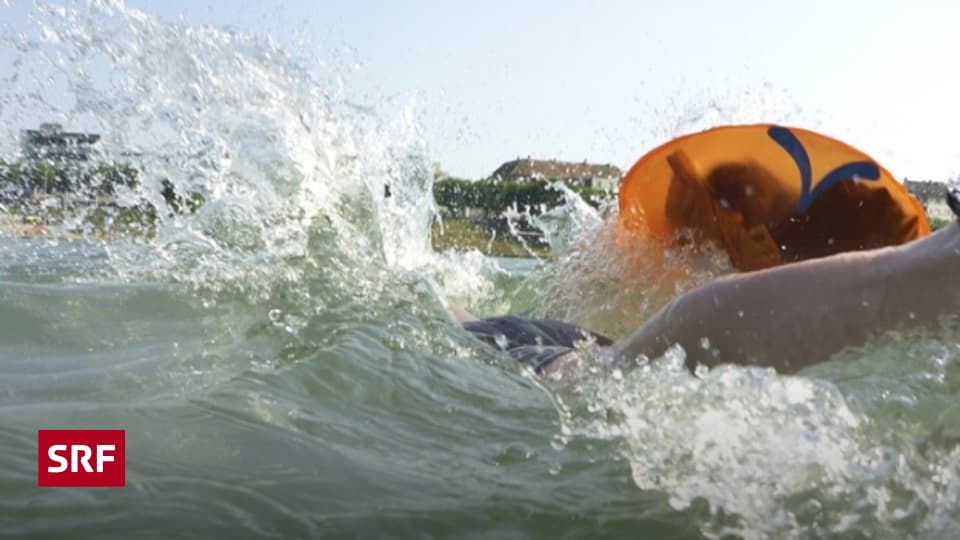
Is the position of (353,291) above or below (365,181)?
below

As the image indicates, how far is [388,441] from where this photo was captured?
8.31 ft

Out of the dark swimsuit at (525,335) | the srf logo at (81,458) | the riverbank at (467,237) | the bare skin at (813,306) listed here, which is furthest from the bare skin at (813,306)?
the riverbank at (467,237)

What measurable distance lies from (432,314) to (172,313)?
38.8 inches

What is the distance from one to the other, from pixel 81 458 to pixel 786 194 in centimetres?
245

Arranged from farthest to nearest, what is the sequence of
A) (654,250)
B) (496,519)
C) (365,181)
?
(365,181), (654,250), (496,519)

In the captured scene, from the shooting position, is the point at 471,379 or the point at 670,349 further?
the point at 471,379

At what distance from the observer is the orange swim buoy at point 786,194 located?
346 cm

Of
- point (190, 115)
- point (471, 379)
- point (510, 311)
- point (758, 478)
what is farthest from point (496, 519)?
point (510, 311)

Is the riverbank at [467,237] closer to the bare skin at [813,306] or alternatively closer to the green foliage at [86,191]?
the green foliage at [86,191]

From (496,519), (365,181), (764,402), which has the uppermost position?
(365,181)

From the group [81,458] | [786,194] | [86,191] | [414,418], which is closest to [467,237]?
[86,191]

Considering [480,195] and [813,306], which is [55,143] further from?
[480,195]

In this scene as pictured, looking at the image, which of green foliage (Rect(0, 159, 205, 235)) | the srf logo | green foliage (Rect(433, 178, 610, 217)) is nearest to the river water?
the srf logo

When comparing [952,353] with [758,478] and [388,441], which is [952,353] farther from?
[388,441]
